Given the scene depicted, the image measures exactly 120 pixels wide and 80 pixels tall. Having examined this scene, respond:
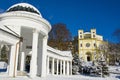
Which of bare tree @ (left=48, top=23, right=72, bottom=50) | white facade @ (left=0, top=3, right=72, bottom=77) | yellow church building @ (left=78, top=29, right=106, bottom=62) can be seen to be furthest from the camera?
yellow church building @ (left=78, top=29, right=106, bottom=62)

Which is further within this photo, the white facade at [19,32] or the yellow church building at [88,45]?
the yellow church building at [88,45]

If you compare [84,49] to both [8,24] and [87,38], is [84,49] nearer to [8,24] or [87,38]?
[87,38]

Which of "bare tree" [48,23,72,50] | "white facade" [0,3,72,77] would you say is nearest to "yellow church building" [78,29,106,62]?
"bare tree" [48,23,72,50]

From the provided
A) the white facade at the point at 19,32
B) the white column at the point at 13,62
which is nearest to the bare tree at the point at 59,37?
the white facade at the point at 19,32

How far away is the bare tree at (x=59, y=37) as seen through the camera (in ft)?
160

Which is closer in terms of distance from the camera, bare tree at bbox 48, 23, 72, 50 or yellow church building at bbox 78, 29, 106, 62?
bare tree at bbox 48, 23, 72, 50

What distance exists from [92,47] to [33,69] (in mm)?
54003

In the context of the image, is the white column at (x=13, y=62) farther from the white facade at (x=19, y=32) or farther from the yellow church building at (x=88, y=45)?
the yellow church building at (x=88, y=45)

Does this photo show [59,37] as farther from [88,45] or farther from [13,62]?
[13,62]

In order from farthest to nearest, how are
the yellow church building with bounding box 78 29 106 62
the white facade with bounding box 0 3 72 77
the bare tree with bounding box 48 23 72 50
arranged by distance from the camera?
the yellow church building with bounding box 78 29 106 62 → the bare tree with bounding box 48 23 72 50 → the white facade with bounding box 0 3 72 77

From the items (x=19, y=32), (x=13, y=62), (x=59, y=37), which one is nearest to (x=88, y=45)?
(x=59, y=37)

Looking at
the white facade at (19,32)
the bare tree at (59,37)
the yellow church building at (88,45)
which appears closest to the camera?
the white facade at (19,32)

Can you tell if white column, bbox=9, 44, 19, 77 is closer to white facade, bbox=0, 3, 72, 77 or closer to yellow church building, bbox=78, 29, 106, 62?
white facade, bbox=0, 3, 72, 77

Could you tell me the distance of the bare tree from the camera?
48.8 metres
